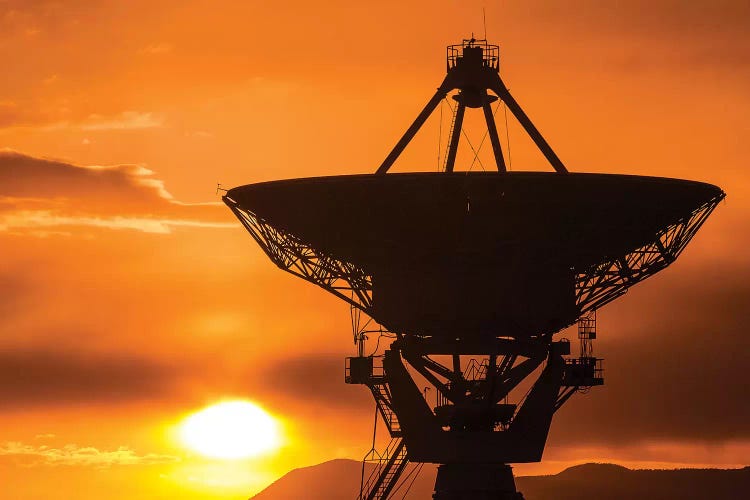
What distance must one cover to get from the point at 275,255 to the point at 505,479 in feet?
44.0

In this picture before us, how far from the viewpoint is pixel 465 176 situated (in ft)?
227

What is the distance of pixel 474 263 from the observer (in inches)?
2948

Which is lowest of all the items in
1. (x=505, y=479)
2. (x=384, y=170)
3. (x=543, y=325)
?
(x=505, y=479)

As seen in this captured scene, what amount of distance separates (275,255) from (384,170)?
599cm

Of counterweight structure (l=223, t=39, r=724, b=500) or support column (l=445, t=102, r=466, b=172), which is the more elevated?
support column (l=445, t=102, r=466, b=172)

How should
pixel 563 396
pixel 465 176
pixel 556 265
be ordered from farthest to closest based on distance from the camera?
pixel 563 396 < pixel 556 265 < pixel 465 176

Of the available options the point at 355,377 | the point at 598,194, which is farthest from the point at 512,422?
the point at 598,194

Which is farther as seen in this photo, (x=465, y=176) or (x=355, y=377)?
(x=355, y=377)

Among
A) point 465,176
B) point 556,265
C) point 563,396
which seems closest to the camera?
point 465,176

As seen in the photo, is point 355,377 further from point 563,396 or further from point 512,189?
point 512,189

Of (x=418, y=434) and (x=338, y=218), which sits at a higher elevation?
(x=338, y=218)

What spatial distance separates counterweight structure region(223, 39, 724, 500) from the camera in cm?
7094

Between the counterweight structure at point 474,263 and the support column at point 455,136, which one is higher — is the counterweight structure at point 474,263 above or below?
below

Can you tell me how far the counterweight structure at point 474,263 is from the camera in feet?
233
